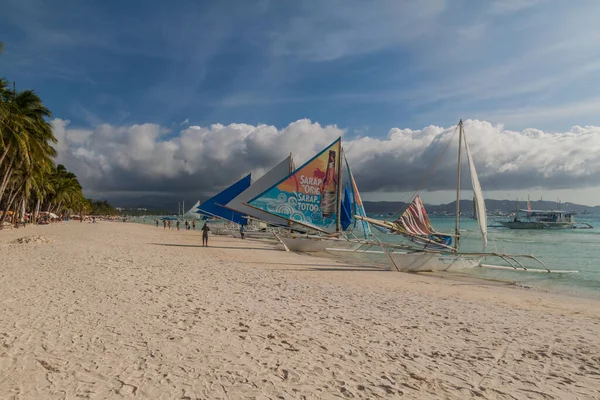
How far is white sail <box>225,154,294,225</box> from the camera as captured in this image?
896 inches

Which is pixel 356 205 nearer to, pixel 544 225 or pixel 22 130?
pixel 22 130

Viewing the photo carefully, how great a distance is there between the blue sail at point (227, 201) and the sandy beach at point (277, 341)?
30323mm

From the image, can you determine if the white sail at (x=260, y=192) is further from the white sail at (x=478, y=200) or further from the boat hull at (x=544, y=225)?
the boat hull at (x=544, y=225)

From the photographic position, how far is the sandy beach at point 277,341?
461cm

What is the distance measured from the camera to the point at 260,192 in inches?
1021

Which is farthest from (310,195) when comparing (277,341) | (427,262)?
(277,341)

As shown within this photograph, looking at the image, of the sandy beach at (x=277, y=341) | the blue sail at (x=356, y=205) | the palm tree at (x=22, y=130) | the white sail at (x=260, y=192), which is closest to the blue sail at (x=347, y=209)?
the blue sail at (x=356, y=205)

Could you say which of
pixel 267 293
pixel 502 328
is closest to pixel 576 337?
pixel 502 328

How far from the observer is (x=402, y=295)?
36.1 ft

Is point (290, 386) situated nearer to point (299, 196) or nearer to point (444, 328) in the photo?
point (444, 328)

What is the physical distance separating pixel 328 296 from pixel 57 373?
688 centimetres

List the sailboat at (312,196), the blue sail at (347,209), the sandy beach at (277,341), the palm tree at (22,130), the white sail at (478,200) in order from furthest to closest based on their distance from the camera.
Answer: the palm tree at (22,130) < the blue sail at (347,209) < the sailboat at (312,196) < the white sail at (478,200) < the sandy beach at (277,341)

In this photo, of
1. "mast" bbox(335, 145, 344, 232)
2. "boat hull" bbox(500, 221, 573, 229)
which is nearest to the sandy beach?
"mast" bbox(335, 145, 344, 232)

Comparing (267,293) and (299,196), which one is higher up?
(299,196)
